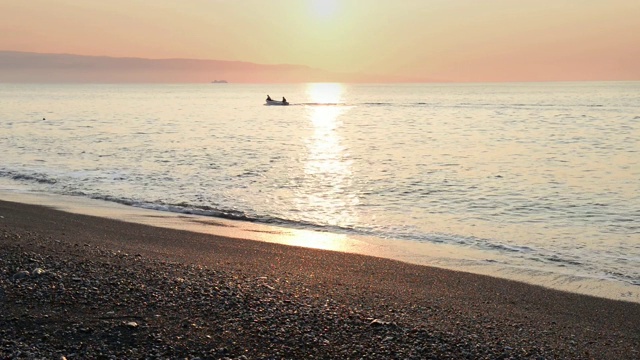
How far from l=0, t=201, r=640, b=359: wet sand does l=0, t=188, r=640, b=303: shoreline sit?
0.78 metres

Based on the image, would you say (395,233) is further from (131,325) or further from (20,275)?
(131,325)

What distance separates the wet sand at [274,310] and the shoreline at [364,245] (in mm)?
785

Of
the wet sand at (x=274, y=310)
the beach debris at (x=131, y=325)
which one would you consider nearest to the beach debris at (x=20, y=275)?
the wet sand at (x=274, y=310)

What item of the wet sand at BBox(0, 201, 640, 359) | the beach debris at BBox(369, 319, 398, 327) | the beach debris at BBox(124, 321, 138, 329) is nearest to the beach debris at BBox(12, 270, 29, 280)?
the wet sand at BBox(0, 201, 640, 359)

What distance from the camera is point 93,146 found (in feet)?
124

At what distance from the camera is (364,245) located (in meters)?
14.0

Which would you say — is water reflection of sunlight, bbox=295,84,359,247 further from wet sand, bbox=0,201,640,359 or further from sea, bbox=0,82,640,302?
wet sand, bbox=0,201,640,359

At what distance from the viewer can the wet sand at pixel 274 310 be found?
22.8 ft

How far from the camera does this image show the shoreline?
10977 millimetres

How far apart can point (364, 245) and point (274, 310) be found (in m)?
6.13

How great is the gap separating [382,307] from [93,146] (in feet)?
108

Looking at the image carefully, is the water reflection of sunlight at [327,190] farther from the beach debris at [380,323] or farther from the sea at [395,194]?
the beach debris at [380,323]

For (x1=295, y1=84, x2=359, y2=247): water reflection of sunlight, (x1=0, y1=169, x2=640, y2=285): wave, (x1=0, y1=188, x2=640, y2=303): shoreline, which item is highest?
(x1=295, y1=84, x2=359, y2=247): water reflection of sunlight

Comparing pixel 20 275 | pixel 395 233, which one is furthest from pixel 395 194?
pixel 20 275
